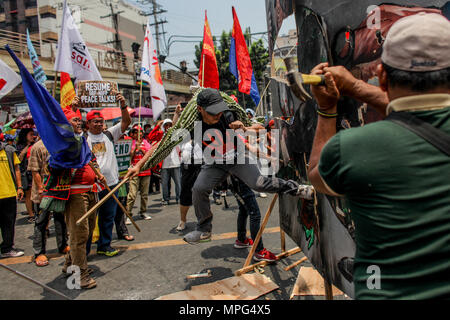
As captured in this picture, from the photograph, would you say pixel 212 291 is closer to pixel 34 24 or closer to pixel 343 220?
pixel 343 220

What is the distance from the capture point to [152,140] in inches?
292

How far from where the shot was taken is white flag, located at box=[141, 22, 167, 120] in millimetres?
5996

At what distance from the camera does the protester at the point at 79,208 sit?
146 inches

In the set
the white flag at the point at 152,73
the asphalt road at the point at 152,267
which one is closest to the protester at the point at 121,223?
the asphalt road at the point at 152,267

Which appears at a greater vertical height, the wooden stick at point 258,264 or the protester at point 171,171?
the protester at point 171,171

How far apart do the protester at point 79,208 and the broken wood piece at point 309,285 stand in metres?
2.21

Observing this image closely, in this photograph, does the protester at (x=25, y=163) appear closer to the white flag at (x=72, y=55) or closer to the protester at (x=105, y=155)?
the white flag at (x=72, y=55)

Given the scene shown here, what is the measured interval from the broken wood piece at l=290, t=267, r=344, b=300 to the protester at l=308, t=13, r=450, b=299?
2243 mm

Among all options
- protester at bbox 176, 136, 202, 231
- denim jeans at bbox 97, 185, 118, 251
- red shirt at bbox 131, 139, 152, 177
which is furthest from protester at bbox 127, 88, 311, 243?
red shirt at bbox 131, 139, 152, 177

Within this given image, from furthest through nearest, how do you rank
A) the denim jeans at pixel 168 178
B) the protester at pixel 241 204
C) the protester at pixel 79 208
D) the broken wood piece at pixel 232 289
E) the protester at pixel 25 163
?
the denim jeans at pixel 168 178
the protester at pixel 25 163
the protester at pixel 241 204
the protester at pixel 79 208
the broken wood piece at pixel 232 289

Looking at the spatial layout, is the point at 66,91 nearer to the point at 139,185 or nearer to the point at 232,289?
the point at 139,185

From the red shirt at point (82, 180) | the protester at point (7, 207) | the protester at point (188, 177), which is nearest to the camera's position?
the red shirt at point (82, 180)
